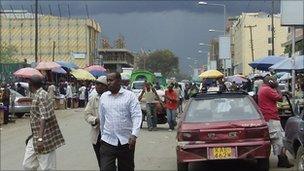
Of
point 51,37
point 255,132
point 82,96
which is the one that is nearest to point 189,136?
point 255,132

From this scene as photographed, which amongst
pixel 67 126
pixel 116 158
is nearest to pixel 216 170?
pixel 116 158

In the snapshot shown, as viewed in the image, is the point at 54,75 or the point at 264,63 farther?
the point at 54,75

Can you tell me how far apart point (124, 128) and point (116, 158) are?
42cm

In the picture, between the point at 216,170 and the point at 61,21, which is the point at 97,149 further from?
the point at 61,21

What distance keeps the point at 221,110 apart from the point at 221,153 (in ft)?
3.06

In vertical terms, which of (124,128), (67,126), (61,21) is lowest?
(67,126)

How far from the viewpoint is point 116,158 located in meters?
7.77

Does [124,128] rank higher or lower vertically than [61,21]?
lower

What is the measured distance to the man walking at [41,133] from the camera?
7805 mm

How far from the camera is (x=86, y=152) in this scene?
1428 centimetres

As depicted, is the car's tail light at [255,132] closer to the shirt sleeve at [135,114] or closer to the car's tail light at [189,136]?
the car's tail light at [189,136]

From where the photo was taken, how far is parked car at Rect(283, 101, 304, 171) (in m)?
9.91

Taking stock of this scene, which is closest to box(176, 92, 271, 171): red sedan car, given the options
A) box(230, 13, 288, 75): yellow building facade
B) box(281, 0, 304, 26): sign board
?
box(281, 0, 304, 26): sign board

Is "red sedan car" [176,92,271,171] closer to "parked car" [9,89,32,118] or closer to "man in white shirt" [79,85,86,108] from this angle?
"parked car" [9,89,32,118]
